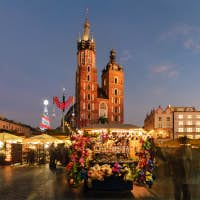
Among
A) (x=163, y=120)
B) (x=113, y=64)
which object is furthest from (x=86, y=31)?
(x=163, y=120)

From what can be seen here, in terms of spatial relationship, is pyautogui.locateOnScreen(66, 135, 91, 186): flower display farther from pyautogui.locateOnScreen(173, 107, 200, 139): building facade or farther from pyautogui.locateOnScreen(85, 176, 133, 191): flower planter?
pyautogui.locateOnScreen(173, 107, 200, 139): building facade

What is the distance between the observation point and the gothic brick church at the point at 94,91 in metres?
110

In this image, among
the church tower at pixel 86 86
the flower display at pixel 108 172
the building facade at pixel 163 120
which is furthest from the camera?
the church tower at pixel 86 86

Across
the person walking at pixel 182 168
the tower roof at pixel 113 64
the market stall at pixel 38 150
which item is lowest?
the market stall at pixel 38 150

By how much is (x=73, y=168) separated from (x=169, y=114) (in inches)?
3431

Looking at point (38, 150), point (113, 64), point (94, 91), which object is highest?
point (113, 64)

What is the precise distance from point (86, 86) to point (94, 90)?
3293 mm

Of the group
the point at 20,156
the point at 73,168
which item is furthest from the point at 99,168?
the point at 20,156

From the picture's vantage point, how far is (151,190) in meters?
12.5

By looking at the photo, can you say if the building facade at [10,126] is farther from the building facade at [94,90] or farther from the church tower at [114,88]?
the church tower at [114,88]

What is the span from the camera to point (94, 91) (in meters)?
113

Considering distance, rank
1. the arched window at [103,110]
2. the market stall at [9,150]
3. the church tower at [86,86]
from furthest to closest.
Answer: the arched window at [103,110] → the church tower at [86,86] → the market stall at [9,150]

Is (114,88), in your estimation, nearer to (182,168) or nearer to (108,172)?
(108,172)

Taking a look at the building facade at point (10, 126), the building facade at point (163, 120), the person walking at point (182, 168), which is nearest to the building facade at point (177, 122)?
the building facade at point (163, 120)
